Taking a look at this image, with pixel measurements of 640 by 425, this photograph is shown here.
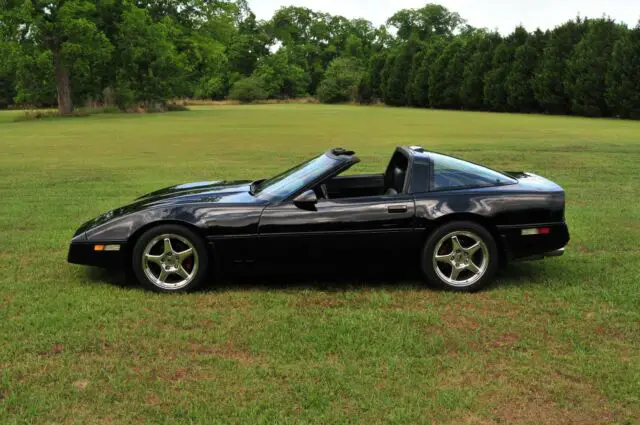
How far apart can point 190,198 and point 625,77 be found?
41.7 meters

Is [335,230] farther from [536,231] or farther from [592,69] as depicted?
[592,69]

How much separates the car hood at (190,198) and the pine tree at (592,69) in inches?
1667

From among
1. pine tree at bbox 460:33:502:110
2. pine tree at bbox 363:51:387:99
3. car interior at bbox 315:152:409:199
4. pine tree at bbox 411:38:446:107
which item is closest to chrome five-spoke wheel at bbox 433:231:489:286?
car interior at bbox 315:152:409:199

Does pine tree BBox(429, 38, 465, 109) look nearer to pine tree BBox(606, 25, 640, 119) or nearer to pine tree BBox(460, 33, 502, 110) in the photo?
pine tree BBox(460, 33, 502, 110)

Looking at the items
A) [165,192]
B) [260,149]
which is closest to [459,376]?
[165,192]

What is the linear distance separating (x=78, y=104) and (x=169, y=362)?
185 ft

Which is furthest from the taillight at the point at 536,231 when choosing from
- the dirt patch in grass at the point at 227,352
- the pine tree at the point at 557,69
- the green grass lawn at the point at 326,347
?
the pine tree at the point at 557,69

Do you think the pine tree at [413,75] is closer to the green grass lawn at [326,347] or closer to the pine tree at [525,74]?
the pine tree at [525,74]

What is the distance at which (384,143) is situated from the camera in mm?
22328

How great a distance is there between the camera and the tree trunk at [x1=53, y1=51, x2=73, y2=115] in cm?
4900

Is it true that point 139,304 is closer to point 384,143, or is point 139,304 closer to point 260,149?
point 260,149

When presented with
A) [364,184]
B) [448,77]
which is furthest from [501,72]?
[364,184]

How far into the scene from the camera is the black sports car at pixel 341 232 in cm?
518

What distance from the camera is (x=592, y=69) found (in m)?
44.4
